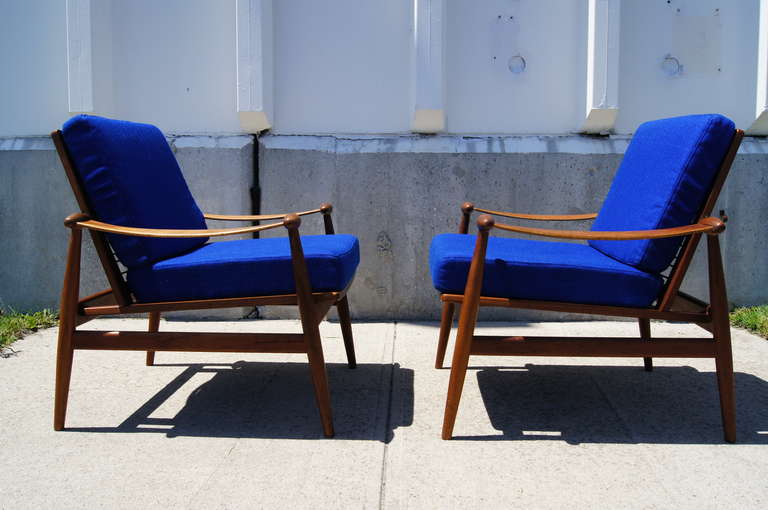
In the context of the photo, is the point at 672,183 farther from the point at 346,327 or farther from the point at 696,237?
the point at 346,327

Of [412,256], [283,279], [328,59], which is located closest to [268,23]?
[328,59]

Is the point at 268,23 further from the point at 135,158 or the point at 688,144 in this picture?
the point at 688,144

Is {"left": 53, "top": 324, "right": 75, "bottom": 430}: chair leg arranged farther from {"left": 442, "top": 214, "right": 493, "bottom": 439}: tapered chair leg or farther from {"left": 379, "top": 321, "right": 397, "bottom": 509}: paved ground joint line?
{"left": 442, "top": 214, "right": 493, "bottom": 439}: tapered chair leg

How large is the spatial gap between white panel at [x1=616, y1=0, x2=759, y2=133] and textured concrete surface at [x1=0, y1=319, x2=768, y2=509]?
1653 mm

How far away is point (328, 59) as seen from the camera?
3988 mm

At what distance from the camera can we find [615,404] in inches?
97.9

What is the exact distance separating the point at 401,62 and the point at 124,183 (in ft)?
7.19

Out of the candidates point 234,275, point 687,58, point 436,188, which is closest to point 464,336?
point 234,275

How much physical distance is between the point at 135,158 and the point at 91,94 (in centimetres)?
166

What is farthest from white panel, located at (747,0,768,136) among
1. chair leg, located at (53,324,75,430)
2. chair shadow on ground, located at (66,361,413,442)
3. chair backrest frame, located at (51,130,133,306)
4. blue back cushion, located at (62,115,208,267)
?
chair leg, located at (53,324,75,430)

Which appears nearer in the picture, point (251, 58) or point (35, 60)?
point (251, 58)

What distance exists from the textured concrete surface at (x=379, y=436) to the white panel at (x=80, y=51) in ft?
5.51

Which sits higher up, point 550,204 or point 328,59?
point 328,59

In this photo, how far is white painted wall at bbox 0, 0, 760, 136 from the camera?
3.94 metres
